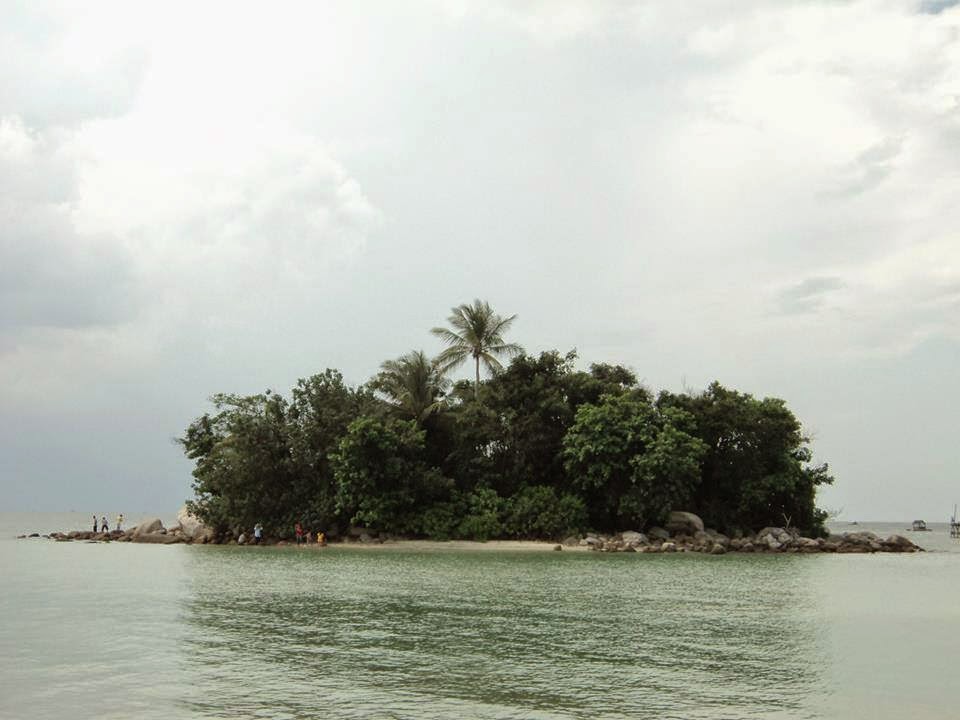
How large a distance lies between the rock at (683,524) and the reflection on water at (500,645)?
16.9 meters

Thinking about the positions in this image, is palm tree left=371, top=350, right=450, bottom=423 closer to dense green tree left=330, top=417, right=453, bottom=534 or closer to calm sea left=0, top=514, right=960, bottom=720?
dense green tree left=330, top=417, right=453, bottom=534

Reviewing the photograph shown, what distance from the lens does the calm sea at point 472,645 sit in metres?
10.2

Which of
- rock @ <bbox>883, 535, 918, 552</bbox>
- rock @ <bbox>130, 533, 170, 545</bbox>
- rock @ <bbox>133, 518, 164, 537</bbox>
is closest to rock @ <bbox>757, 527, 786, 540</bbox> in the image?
rock @ <bbox>883, 535, 918, 552</bbox>

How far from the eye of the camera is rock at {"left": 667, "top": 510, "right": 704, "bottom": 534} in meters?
43.8

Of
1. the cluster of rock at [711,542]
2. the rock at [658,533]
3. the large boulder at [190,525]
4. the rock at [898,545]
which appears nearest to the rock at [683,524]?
the cluster of rock at [711,542]

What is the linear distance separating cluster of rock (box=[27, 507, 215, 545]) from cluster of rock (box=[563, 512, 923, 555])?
21.1 m

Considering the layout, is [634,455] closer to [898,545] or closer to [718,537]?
[718,537]

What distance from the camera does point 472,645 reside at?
45.4ft

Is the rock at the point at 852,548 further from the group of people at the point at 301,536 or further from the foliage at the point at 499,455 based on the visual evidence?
the group of people at the point at 301,536

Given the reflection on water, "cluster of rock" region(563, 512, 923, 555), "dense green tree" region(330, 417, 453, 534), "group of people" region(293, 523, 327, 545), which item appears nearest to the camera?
the reflection on water

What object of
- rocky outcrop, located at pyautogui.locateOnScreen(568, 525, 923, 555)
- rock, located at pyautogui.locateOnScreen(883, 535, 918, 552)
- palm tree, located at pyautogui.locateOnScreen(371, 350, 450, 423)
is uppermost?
palm tree, located at pyautogui.locateOnScreen(371, 350, 450, 423)

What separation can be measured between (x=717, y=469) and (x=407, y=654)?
34829 mm

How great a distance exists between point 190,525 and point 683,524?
28.3 meters

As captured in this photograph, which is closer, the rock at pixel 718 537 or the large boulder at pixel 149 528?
the rock at pixel 718 537
